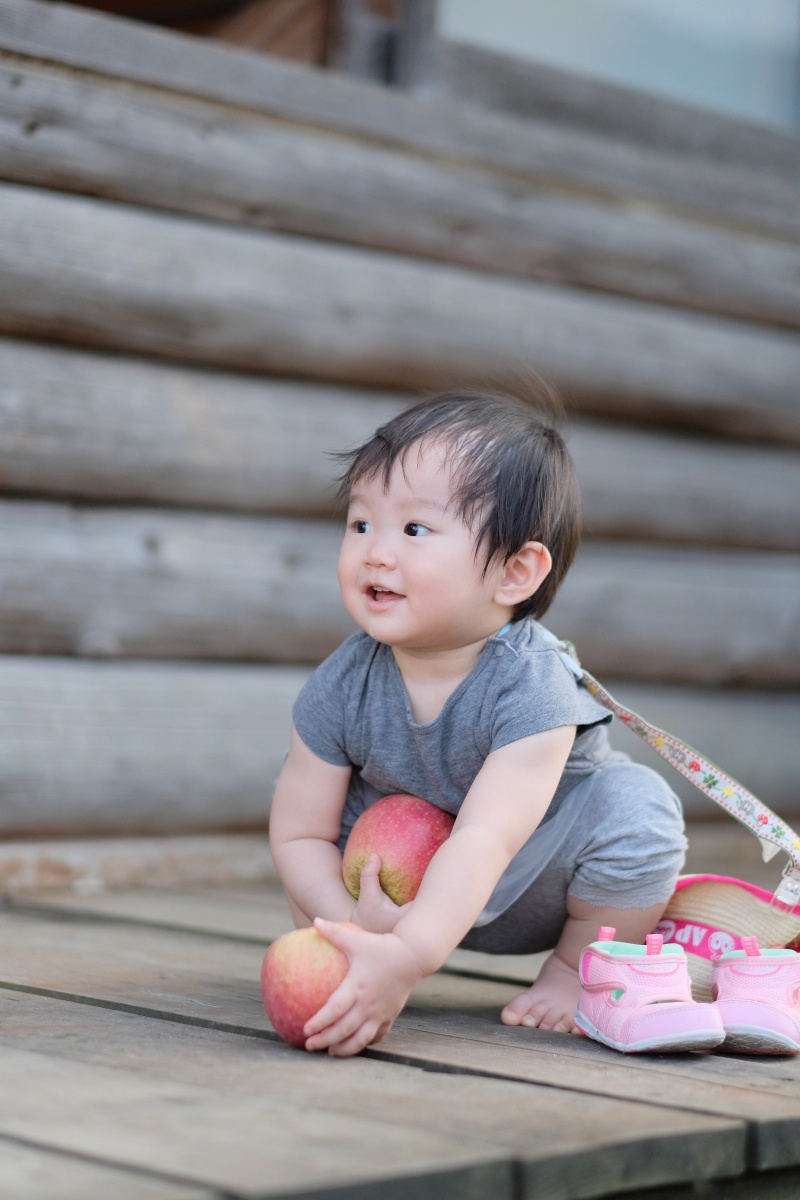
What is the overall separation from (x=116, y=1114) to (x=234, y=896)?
5.76ft

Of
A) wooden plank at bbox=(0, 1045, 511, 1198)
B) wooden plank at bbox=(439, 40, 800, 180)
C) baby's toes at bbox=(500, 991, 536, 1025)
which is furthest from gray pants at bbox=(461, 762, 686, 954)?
wooden plank at bbox=(439, 40, 800, 180)

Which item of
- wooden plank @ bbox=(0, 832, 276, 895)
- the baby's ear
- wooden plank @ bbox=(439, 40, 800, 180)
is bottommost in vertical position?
wooden plank @ bbox=(0, 832, 276, 895)

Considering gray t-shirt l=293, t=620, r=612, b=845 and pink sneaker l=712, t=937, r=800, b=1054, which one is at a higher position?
gray t-shirt l=293, t=620, r=612, b=845

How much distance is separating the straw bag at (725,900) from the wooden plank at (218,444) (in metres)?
1.14

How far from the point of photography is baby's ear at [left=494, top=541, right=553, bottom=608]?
74.5 inches

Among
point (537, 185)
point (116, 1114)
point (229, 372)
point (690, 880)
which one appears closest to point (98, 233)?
point (229, 372)

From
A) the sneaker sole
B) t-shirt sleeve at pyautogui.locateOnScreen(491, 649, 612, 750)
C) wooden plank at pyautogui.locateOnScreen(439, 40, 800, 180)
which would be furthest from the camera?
wooden plank at pyautogui.locateOnScreen(439, 40, 800, 180)

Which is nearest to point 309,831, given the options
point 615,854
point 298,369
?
point 615,854

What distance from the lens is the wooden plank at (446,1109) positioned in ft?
4.03

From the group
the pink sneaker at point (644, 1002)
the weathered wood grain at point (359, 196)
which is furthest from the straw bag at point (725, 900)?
the weathered wood grain at point (359, 196)

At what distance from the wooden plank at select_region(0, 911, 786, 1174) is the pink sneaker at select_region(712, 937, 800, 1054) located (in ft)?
0.11

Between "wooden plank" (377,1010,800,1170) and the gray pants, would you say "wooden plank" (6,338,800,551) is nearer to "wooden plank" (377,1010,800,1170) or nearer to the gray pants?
the gray pants

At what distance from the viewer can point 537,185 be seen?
3.74m

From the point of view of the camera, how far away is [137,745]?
3.10 meters
